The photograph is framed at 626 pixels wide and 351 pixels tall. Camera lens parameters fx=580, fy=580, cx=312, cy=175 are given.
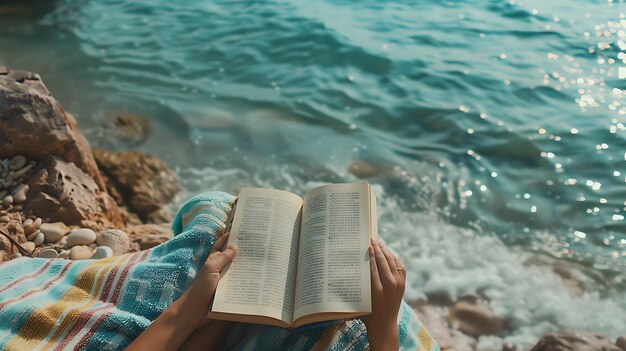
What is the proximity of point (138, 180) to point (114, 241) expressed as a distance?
125 centimetres

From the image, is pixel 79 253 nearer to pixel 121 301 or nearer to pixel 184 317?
pixel 121 301

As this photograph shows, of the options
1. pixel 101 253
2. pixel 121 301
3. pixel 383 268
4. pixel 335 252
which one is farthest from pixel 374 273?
pixel 101 253

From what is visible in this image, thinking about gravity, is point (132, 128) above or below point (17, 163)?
below

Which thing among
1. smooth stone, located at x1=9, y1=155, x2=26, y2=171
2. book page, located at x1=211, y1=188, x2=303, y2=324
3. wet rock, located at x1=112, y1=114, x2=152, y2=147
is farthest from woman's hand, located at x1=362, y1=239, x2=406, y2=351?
wet rock, located at x1=112, y1=114, x2=152, y2=147

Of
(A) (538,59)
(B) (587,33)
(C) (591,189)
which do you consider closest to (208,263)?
(C) (591,189)

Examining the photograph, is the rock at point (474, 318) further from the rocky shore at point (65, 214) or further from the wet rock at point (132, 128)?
the wet rock at point (132, 128)

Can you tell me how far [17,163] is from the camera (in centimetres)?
300

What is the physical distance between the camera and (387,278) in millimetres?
1781

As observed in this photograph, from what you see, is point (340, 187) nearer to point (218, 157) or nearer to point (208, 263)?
point (208, 263)

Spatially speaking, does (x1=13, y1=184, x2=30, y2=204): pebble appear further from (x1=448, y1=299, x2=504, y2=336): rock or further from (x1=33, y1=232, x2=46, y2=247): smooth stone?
(x1=448, y1=299, x2=504, y2=336): rock

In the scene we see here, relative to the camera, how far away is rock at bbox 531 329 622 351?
2.76 m

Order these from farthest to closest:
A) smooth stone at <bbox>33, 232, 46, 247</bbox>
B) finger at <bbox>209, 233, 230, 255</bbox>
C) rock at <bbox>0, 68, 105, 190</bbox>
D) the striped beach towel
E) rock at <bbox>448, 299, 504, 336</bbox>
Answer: rock at <bbox>448, 299, 504, 336</bbox> < rock at <bbox>0, 68, 105, 190</bbox> < smooth stone at <bbox>33, 232, 46, 247</bbox> < finger at <bbox>209, 233, 230, 255</bbox> < the striped beach towel

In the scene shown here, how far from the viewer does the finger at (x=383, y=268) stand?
70.1 inches

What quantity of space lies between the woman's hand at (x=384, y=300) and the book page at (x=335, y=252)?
0.03m
